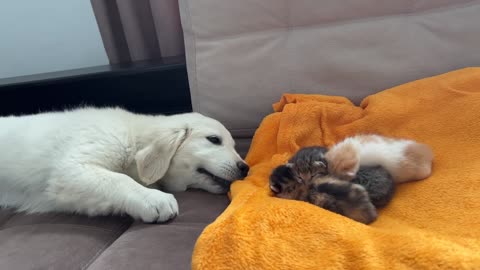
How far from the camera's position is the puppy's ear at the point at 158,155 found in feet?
4.27

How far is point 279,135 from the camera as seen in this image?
1.38 metres

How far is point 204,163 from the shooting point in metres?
1.37

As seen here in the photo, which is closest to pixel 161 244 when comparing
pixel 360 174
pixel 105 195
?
pixel 105 195

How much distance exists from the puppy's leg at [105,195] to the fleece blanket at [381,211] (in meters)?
0.24

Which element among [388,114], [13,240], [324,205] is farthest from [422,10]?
[13,240]

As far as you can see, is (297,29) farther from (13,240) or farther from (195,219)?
(13,240)

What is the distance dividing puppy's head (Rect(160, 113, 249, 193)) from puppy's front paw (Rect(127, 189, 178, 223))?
9.1 inches

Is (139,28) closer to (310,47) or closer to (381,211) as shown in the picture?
(310,47)

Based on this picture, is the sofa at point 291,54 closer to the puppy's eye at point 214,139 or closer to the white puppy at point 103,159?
the white puppy at point 103,159

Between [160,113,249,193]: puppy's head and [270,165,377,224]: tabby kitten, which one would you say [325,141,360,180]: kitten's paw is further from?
[160,113,249,193]: puppy's head

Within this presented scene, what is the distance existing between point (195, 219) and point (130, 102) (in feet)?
3.49

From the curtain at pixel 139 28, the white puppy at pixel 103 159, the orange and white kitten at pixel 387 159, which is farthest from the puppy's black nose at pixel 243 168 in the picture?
the curtain at pixel 139 28

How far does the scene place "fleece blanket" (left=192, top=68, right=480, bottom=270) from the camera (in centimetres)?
72

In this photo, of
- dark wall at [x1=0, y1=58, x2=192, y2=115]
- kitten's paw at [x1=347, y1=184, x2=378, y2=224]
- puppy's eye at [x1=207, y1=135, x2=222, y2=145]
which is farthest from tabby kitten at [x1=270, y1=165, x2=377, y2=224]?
dark wall at [x1=0, y1=58, x2=192, y2=115]
